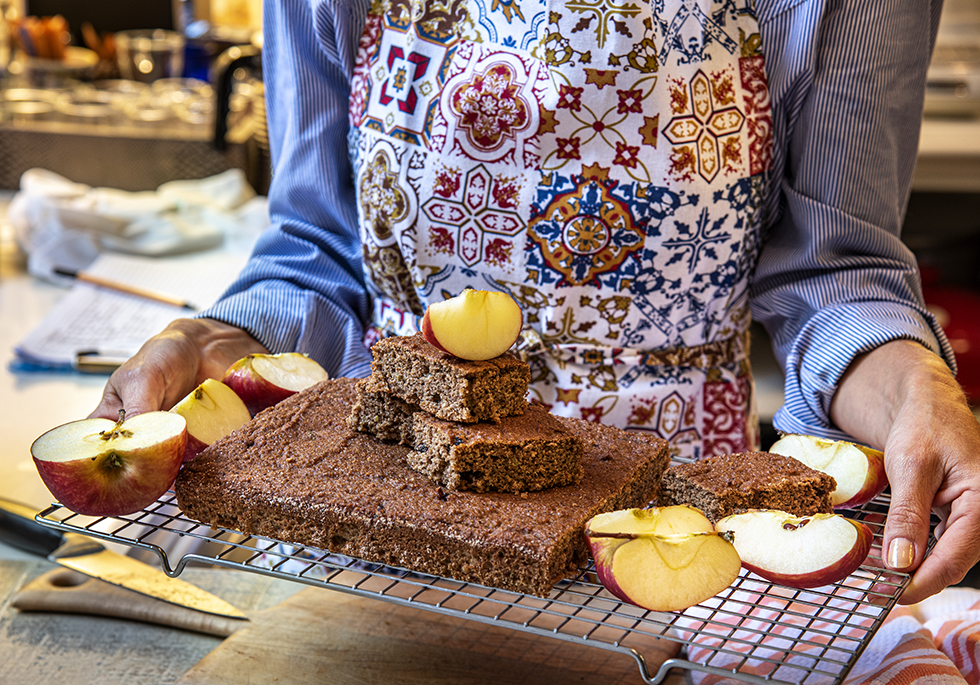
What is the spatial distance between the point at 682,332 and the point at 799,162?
9.1 inches

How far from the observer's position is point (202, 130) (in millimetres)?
2275

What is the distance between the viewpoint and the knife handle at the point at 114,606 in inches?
35.1

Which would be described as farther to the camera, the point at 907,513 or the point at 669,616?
the point at 669,616

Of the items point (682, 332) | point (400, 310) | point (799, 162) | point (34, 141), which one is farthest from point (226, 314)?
point (34, 141)

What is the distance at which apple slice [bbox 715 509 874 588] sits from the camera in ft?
2.11

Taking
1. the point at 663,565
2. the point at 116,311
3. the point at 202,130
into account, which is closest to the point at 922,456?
the point at 663,565

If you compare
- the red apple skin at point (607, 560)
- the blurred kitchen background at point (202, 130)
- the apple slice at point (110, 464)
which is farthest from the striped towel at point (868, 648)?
the blurred kitchen background at point (202, 130)

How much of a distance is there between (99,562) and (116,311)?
837 mm

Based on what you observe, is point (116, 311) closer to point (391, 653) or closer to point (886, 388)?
point (391, 653)

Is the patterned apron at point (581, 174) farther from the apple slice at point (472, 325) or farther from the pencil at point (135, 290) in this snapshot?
the pencil at point (135, 290)

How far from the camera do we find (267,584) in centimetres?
101

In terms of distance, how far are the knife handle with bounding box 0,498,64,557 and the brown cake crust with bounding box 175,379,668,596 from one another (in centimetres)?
36

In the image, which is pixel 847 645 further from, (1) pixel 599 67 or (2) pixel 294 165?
(2) pixel 294 165

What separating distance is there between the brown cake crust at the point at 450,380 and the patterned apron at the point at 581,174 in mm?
230
